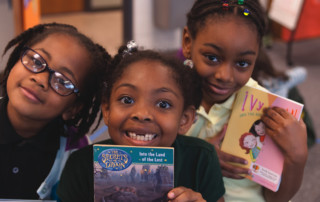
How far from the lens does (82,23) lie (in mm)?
5426

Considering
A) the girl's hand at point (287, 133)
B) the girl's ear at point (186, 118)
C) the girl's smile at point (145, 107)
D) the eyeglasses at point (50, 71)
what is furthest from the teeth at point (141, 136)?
the girl's hand at point (287, 133)

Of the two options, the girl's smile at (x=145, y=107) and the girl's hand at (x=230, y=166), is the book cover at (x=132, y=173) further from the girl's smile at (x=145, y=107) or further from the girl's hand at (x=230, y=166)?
the girl's hand at (x=230, y=166)

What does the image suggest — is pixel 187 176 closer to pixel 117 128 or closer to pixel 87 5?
pixel 117 128

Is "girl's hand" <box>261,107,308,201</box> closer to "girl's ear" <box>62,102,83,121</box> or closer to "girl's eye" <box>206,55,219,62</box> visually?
"girl's eye" <box>206,55,219,62</box>

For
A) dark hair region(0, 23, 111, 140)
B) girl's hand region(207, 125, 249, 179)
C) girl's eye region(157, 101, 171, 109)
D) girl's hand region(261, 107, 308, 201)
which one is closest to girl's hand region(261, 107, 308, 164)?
girl's hand region(261, 107, 308, 201)

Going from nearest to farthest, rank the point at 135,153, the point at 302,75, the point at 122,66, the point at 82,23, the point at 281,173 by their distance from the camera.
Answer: the point at 135,153 < the point at 122,66 < the point at 281,173 < the point at 302,75 < the point at 82,23

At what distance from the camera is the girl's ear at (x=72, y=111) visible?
137cm

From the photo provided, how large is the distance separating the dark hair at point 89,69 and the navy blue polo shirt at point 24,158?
91 mm

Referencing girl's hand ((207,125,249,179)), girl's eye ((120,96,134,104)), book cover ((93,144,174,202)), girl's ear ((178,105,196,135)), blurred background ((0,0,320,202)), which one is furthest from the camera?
blurred background ((0,0,320,202))

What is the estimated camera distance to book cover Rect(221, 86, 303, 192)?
1.29 metres

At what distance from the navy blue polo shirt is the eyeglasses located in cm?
20

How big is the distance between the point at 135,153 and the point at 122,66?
30 cm

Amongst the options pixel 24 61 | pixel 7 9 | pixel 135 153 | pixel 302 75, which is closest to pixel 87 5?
pixel 7 9

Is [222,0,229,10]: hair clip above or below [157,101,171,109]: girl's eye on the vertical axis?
above
